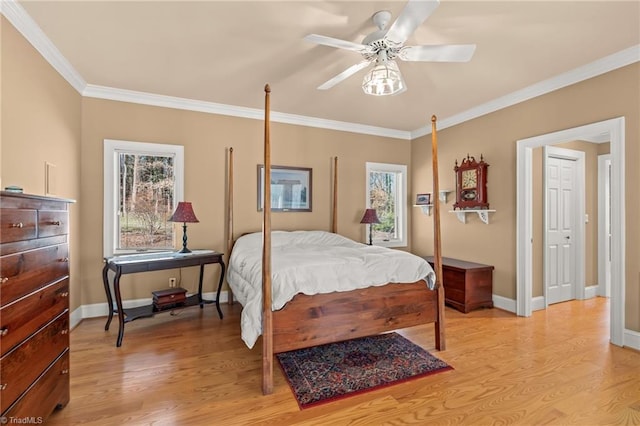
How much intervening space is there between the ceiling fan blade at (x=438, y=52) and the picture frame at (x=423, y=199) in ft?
9.14

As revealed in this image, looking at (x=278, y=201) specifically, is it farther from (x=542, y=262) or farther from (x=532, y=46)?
(x=542, y=262)

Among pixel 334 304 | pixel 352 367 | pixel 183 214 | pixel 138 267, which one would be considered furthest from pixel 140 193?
pixel 352 367

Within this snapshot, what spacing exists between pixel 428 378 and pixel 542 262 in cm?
257

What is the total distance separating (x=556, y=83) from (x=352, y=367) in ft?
11.3

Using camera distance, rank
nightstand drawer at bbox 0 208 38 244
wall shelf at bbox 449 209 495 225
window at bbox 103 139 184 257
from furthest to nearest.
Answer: wall shelf at bbox 449 209 495 225
window at bbox 103 139 184 257
nightstand drawer at bbox 0 208 38 244

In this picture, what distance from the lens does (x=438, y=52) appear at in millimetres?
2186

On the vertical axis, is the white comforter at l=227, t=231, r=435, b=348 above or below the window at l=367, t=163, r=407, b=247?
below

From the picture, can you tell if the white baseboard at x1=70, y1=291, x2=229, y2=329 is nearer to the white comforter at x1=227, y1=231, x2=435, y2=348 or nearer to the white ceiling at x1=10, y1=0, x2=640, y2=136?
the white comforter at x1=227, y1=231, x2=435, y2=348

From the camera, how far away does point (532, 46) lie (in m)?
2.60

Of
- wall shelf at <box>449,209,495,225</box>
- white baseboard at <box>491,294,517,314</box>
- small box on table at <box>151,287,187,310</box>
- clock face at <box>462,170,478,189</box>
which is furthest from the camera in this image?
clock face at <box>462,170,478,189</box>

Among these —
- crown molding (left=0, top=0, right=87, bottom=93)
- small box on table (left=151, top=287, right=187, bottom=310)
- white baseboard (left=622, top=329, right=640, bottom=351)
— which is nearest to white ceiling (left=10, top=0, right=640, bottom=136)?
crown molding (left=0, top=0, right=87, bottom=93)

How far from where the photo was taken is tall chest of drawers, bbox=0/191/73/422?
1353mm

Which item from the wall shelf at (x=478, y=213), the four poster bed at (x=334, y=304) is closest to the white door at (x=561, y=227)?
the wall shelf at (x=478, y=213)

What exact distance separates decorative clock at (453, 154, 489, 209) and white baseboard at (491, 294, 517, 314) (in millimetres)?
1146
